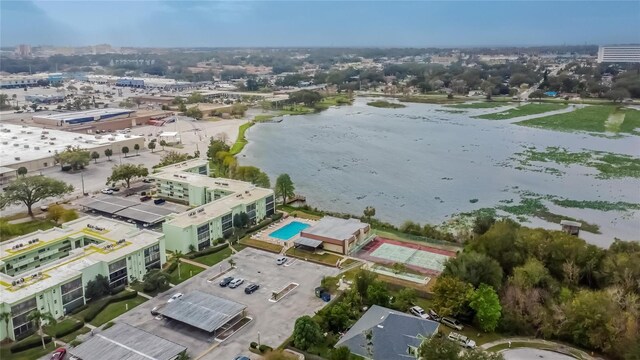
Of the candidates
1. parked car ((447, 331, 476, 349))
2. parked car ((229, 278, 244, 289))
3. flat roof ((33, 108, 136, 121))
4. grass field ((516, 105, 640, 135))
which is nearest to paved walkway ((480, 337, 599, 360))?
parked car ((447, 331, 476, 349))

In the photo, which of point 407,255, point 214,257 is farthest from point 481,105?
point 214,257

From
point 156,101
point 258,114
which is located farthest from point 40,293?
point 156,101

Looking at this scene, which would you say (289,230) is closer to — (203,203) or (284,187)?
(284,187)

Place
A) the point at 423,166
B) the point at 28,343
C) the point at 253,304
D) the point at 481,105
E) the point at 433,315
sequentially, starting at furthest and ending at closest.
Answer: the point at 481,105
the point at 423,166
the point at 253,304
the point at 433,315
the point at 28,343

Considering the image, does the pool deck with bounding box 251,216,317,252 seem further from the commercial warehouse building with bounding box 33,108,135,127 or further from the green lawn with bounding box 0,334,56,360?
the commercial warehouse building with bounding box 33,108,135,127

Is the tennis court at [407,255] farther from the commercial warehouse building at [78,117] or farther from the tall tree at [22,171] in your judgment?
the commercial warehouse building at [78,117]

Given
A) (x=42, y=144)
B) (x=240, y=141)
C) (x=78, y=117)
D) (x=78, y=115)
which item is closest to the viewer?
(x=42, y=144)

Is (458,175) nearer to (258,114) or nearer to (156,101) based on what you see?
(258,114)
